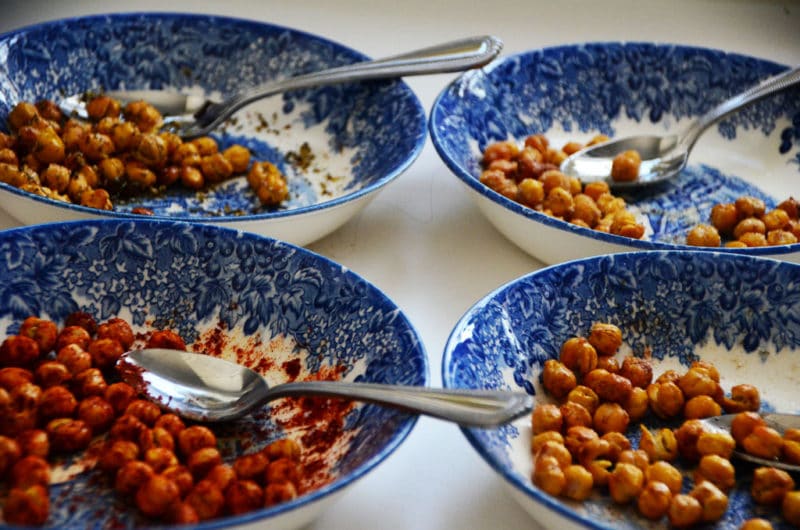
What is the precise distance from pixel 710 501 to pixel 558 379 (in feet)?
0.56

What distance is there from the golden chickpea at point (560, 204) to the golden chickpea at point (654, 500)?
45 cm

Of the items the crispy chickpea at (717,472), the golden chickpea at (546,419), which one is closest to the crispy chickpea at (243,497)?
the golden chickpea at (546,419)

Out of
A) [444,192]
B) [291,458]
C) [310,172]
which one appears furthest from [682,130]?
[291,458]

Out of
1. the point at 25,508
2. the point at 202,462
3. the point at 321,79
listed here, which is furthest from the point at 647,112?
the point at 25,508

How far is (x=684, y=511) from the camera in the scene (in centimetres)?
74

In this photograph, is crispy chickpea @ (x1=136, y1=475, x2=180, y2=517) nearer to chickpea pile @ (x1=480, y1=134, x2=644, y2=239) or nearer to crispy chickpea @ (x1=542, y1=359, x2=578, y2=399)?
crispy chickpea @ (x1=542, y1=359, x2=578, y2=399)

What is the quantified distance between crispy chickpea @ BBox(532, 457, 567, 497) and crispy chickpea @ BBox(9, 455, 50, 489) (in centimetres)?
37

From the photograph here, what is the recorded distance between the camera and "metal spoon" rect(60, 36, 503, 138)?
126 cm

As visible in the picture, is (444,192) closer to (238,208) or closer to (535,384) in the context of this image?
(238,208)

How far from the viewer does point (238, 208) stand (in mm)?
1165

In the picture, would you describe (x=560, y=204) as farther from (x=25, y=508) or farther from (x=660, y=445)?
(x=25, y=508)

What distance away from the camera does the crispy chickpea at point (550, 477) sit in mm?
739

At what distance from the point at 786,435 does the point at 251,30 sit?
3.03 ft

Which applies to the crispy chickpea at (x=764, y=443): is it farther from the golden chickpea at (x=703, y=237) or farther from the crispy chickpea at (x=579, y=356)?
the golden chickpea at (x=703, y=237)
